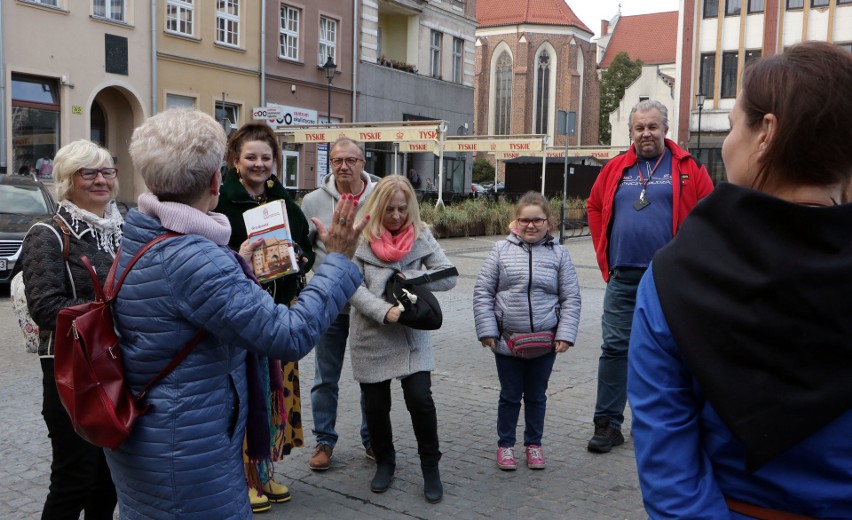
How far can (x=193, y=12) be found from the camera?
82.0ft

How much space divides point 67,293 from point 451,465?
2532 mm

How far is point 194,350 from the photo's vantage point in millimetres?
2377

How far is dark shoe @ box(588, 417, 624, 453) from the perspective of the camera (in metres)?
5.14

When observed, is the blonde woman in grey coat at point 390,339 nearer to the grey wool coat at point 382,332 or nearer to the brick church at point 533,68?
the grey wool coat at point 382,332

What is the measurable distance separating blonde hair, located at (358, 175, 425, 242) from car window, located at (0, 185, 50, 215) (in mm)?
9589

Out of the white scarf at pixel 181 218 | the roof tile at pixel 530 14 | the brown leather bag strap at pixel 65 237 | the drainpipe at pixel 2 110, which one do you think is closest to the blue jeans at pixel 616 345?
the brown leather bag strap at pixel 65 237

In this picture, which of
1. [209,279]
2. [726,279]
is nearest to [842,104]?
[726,279]

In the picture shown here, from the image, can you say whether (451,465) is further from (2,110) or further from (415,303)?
(2,110)

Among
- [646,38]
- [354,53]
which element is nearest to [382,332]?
[354,53]

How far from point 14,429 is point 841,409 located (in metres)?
5.37

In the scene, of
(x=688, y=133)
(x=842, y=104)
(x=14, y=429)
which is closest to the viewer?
(x=842, y=104)

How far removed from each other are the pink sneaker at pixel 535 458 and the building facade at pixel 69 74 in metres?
18.9

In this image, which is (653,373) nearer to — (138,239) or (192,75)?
(138,239)

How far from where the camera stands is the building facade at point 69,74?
2022 centimetres
